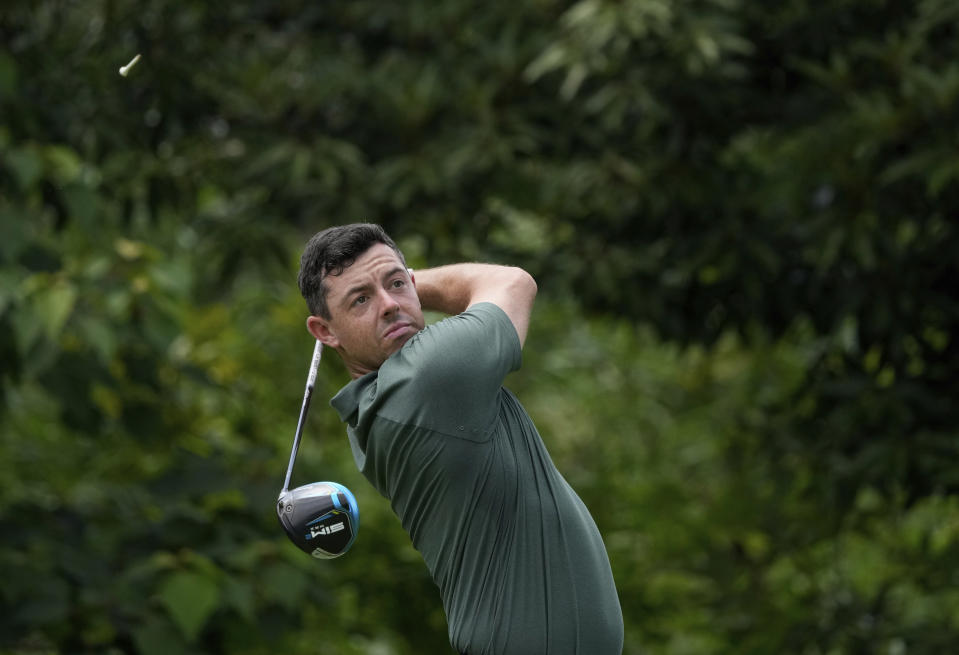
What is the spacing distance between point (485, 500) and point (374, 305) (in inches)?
16.4

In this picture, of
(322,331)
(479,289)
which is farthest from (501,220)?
(322,331)

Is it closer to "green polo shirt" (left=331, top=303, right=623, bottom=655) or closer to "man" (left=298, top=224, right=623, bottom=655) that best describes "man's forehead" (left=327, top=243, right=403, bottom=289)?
"man" (left=298, top=224, right=623, bottom=655)

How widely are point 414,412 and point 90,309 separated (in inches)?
106

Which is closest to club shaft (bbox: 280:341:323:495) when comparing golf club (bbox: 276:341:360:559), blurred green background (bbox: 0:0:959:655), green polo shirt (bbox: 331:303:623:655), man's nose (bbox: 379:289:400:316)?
golf club (bbox: 276:341:360:559)

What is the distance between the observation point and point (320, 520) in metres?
2.44

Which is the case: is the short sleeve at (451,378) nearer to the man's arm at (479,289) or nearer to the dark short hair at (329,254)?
the man's arm at (479,289)

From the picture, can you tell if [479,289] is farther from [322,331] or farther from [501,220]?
[501,220]

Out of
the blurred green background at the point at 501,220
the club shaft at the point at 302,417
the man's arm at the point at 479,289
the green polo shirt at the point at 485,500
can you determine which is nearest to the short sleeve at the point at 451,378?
the green polo shirt at the point at 485,500

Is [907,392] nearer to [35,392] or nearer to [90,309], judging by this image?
[90,309]

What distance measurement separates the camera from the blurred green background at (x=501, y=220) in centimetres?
480

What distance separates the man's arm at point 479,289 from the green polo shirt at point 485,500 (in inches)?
3.3

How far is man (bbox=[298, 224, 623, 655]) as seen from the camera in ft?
7.71

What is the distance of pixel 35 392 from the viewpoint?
24.6ft

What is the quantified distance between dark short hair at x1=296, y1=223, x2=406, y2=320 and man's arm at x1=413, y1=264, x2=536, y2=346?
0.65 ft
